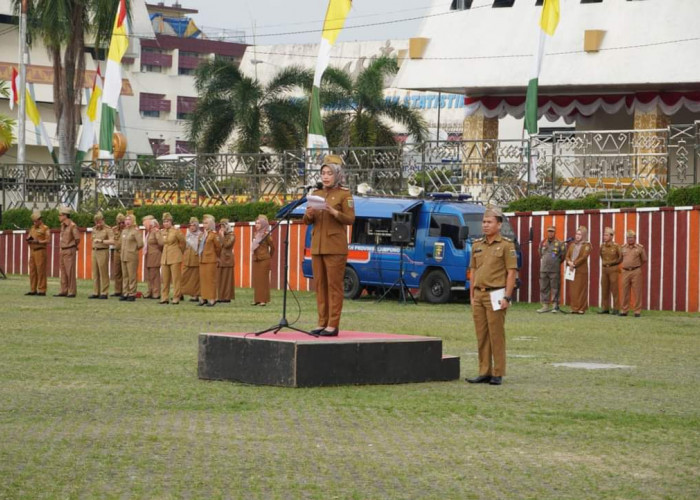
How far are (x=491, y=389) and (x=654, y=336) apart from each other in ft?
30.3

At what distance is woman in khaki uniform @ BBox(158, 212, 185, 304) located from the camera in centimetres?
2983

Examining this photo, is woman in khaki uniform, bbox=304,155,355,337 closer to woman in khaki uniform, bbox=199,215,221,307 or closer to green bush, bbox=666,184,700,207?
woman in khaki uniform, bbox=199,215,221,307

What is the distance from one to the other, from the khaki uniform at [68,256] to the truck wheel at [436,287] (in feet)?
26.0

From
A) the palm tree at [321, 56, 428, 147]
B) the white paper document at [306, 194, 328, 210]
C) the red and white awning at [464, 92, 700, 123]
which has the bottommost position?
the white paper document at [306, 194, 328, 210]

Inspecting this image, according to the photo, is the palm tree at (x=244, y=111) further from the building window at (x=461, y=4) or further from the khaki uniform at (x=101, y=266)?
the khaki uniform at (x=101, y=266)

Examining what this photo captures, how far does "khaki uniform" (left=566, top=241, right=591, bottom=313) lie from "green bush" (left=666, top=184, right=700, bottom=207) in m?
2.26

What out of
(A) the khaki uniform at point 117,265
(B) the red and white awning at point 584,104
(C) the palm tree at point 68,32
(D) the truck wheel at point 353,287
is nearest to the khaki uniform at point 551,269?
(D) the truck wheel at point 353,287

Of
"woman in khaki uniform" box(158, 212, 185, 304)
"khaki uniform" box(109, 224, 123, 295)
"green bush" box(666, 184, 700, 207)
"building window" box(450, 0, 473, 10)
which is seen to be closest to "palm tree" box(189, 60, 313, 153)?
"building window" box(450, 0, 473, 10)

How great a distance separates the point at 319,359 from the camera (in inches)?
538

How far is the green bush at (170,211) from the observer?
39.0 m

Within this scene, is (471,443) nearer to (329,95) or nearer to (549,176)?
(549,176)

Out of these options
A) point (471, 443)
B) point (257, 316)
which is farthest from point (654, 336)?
point (471, 443)

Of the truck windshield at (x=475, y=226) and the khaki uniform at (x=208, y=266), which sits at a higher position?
the truck windshield at (x=475, y=226)

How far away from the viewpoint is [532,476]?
30.1ft
